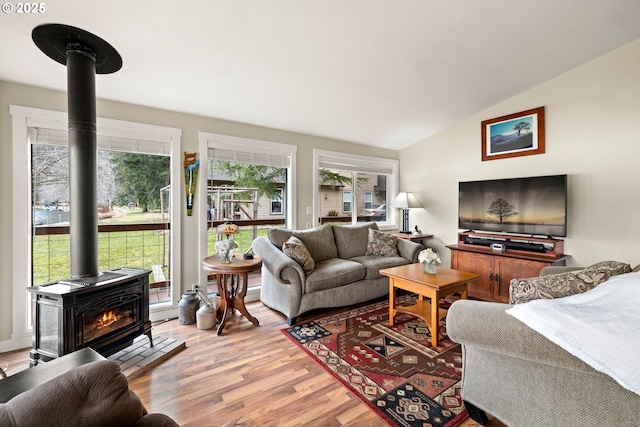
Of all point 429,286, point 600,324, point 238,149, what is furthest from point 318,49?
point 600,324

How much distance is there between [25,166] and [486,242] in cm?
485

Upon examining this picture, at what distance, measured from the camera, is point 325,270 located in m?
3.15

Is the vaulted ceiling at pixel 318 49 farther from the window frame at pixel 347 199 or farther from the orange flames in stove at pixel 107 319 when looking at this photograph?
the orange flames in stove at pixel 107 319

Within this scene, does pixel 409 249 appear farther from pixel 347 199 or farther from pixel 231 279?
pixel 231 279

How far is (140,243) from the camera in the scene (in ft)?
9.95

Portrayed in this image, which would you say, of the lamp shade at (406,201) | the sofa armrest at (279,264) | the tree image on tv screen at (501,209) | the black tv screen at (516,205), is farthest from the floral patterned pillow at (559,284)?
the lamp shade at (406,201)

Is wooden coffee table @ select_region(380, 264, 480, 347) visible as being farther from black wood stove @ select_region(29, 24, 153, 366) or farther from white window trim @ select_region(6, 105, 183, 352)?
white window trim @ select_region(6, 105, 183, 352)

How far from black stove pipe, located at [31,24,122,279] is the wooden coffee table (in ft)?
8.27

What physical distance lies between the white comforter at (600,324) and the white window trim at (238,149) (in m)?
2.95

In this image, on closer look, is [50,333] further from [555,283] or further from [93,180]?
[555,283]

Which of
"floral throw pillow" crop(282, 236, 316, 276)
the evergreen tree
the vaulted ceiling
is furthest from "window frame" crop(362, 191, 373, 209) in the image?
the evergreen tree

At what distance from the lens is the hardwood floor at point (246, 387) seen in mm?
1644

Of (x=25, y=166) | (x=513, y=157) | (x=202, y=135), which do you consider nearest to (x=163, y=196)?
(x=202, y=135)

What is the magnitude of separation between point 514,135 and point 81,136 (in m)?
4.54
